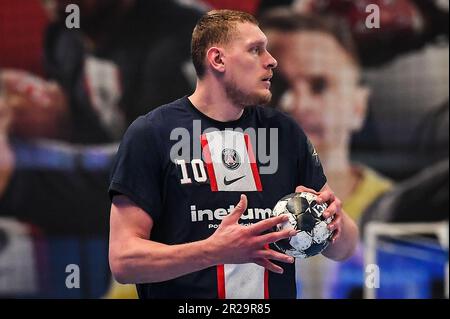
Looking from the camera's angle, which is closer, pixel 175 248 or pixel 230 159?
pixel 175 248

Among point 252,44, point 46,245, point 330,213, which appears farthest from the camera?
point 46,245

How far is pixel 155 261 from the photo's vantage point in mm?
3779

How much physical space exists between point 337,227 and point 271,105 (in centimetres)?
454

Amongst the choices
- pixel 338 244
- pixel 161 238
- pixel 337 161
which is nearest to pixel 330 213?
pixel 338 244

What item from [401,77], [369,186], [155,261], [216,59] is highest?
[401,77]

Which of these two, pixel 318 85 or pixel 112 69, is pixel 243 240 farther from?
pixel 112 69

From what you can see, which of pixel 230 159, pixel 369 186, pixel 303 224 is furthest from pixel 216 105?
pixel 369 186

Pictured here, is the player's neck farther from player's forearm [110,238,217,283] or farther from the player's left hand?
player's forearm [110,238,217,283]

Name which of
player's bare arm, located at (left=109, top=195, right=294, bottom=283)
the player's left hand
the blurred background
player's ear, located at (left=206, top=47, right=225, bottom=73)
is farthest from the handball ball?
the blurred background

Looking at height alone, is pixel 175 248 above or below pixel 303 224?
below

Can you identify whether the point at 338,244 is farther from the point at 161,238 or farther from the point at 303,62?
the point at 303,62

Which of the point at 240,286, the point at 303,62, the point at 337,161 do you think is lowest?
A: the point at 240,286

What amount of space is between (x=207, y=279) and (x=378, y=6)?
5365 millimetres

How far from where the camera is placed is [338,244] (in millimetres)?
4320
